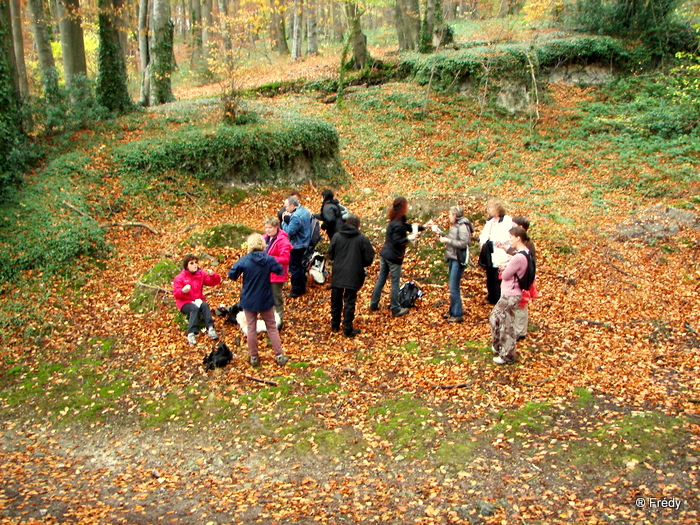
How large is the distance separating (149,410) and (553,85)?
70.2 ft

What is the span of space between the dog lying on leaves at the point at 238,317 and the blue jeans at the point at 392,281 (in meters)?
1.79

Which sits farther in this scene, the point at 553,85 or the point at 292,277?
the point at 553,85

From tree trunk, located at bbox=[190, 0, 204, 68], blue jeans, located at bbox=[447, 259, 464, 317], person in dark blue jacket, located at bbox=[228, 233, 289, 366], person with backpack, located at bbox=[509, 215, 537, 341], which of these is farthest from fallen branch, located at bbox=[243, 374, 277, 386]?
tree trunk, located at bbox=[190, 0, 204, 68]

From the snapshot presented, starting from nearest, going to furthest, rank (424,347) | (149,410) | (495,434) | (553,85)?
(495,434), (149,410), (424,347), (553,85)

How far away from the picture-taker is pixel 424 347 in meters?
7.74

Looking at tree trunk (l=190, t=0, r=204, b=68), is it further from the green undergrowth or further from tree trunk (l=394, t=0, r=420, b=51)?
the green undergrowth

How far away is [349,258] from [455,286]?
193 centimetres

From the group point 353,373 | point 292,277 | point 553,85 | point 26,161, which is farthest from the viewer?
point 553,85

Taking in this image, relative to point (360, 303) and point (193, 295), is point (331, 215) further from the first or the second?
point (193, 295)

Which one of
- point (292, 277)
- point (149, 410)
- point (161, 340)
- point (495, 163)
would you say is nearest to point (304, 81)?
point (495, 163)

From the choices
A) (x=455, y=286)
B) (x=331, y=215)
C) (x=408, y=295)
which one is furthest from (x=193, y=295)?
(x=455, y=286)

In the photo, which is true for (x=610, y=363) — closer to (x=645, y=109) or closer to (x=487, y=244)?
(x=487, y=244)

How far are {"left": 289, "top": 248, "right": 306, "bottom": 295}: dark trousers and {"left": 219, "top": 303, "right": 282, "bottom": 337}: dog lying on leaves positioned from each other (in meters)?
1.14

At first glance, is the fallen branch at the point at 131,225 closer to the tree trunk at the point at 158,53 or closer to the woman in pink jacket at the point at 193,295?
the woman in pink jacket at the point at 193,295
